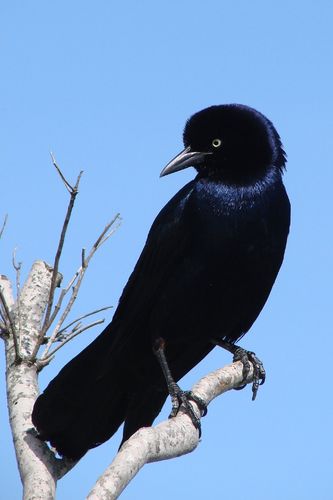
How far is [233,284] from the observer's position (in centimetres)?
694

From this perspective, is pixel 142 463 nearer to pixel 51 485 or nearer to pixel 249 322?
pixel 51 485

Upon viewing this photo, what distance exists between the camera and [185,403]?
641 centimetres

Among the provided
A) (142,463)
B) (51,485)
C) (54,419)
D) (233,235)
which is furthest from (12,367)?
(142,463)

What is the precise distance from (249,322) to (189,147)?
4.37ft

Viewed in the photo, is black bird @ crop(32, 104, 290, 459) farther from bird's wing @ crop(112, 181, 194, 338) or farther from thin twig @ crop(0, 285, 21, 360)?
thin twig @ crop(0, 285, 21, 360)

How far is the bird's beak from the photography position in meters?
7.45

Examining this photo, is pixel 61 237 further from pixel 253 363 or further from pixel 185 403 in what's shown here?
pixel 253 363

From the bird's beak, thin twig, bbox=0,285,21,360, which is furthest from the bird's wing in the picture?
thin twig, bbox=0,285,21,360

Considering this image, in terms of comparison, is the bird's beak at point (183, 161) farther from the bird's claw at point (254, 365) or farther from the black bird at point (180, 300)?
the bird's claw at point (254, 365)

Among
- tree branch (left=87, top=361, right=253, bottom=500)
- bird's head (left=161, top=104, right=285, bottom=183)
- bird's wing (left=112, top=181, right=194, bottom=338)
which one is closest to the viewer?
tree branch (left=87, top=361, right=253, bottom=500)

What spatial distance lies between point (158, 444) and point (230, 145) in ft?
9.84

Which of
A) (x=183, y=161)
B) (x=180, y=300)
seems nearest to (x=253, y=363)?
(x=180, y=300)

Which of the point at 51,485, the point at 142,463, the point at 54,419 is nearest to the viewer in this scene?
the point at 142,463

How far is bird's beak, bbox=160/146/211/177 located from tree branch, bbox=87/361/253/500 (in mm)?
1557
